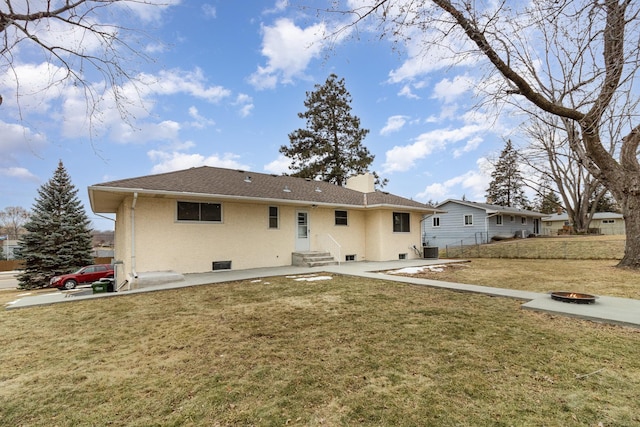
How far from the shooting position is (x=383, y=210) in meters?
14.5

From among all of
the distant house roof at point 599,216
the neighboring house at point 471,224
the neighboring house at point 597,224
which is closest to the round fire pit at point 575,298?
the neighboring house at point 471,224

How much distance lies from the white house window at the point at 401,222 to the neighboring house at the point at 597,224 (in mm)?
26175

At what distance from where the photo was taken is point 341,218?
46.7 feet

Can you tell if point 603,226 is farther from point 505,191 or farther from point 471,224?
point 471,224

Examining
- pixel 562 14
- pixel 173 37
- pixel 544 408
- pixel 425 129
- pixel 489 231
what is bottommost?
pixel 544 408

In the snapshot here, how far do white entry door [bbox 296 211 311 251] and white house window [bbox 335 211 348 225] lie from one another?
168 cm

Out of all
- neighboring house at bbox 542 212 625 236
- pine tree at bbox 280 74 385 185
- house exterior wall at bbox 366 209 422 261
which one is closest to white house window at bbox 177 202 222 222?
house exterior wall at bbox 366 209 422 261

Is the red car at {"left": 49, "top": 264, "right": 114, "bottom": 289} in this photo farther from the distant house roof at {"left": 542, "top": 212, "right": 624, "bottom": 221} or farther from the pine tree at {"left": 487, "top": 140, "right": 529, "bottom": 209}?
the pine tree at {"left": 487, "top": 140, "right": 529, "bottom": 209}

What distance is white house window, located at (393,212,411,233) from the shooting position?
49.9ft

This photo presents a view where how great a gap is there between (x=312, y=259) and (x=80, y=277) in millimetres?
12457

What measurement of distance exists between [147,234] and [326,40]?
7783mm

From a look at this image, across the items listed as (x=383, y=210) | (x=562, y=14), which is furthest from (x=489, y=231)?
(x=562, y=14)

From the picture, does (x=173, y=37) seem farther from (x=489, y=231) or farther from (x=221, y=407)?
(x=489, y=231)

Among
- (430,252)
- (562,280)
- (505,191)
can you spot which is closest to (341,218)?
(430,252)
